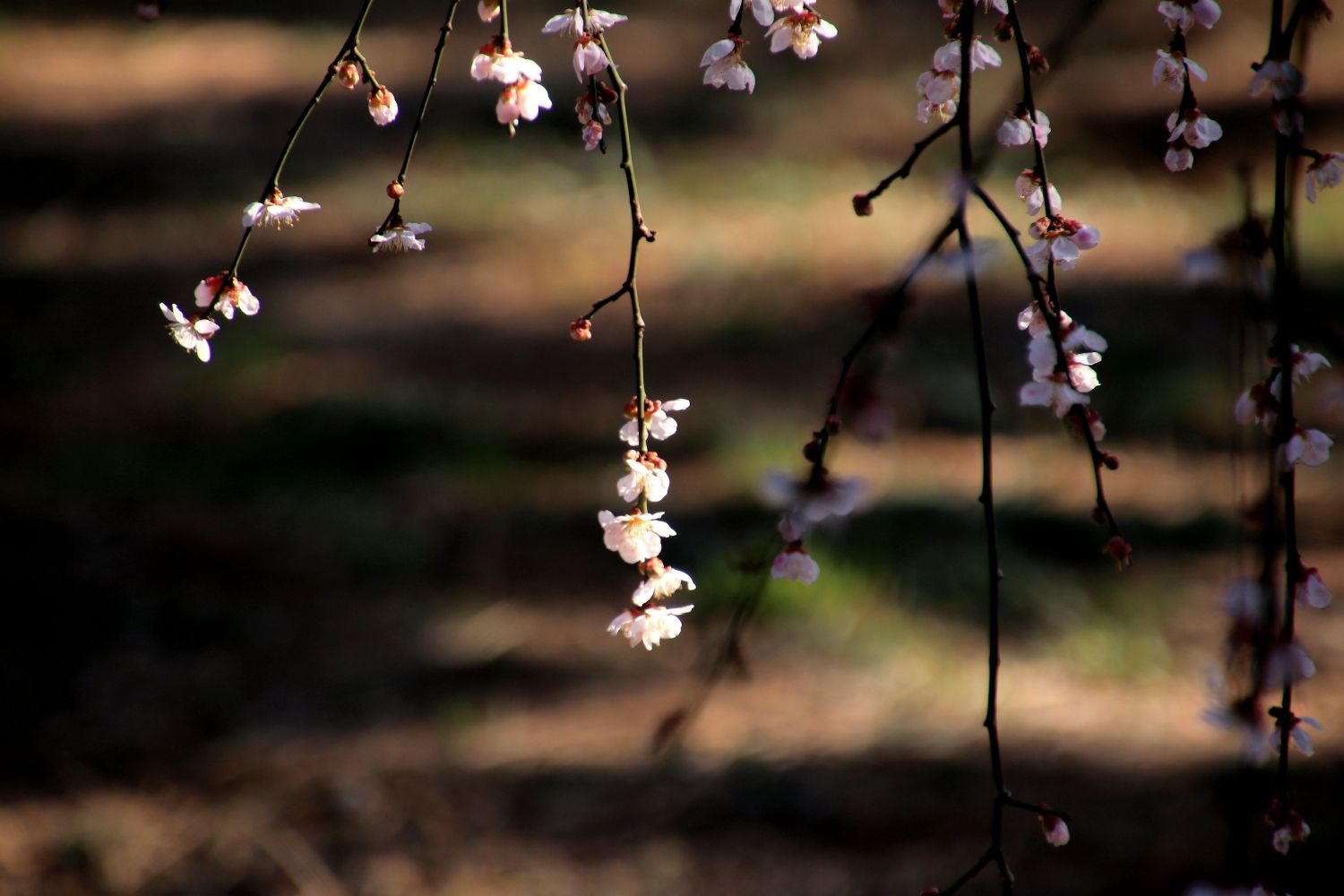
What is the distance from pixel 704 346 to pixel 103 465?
1.97 metres

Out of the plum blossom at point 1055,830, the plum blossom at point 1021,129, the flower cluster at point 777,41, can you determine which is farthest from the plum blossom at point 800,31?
the plum blossom at point 1055,830

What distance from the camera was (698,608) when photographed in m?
2.85

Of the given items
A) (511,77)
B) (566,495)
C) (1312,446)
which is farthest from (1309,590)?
(566,495)

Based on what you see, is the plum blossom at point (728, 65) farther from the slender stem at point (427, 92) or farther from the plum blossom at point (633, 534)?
the plum blossom at point (633, 534)

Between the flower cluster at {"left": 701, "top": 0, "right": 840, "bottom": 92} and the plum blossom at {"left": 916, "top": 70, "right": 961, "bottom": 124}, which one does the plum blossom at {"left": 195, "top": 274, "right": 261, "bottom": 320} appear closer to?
the flower cluster at {"left": 701, "top": 0, "right": 840, "bottom": 92}

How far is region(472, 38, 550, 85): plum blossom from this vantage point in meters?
0.91

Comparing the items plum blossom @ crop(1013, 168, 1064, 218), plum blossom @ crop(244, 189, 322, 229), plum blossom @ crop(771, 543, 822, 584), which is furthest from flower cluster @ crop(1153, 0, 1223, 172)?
plum blossom @ crop(244, 189, 322, 229)

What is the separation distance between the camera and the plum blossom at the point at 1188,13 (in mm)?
918

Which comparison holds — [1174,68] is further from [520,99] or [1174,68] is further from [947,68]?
[520,99]

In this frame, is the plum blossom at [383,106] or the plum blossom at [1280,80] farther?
the plum blossom at [383,106]

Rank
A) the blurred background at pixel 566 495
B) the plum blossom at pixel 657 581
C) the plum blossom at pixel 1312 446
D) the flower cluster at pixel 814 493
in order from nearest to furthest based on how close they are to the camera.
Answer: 1. the flower cluster at pixel 814 493
2. the plum blossom at pixel 1312 446
3. the plum blossom at pixel 657 581
4. the blurred background at pixel 566 495

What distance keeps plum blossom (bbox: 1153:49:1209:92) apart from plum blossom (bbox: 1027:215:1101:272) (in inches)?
→ 5.3

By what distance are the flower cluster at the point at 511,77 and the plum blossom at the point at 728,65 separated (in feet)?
0.53

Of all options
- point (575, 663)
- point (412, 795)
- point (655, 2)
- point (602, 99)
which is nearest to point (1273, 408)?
point (602, 99)
